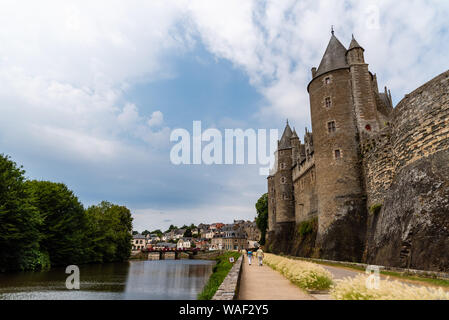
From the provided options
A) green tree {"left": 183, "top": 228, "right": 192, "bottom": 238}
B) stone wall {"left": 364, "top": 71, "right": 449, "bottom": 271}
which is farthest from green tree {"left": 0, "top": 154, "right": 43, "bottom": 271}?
green tree {"left": 183, "top": 228, "right": 192, "bottom": 238}

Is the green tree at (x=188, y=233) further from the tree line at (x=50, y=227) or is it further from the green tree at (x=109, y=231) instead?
the tree line at (x=50, y=227)

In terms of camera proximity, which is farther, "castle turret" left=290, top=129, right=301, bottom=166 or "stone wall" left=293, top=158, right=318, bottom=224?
"castle turret" left=290, top=129, right=301, bottom=166

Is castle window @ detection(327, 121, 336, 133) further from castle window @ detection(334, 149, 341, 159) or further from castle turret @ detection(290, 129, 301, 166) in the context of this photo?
castle turret @ detection(290, 129, 301, 166)

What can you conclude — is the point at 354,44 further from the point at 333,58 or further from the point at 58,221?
the point at 58,221

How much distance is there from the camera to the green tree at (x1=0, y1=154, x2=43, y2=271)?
23.3m

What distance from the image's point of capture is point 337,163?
71.3 ft

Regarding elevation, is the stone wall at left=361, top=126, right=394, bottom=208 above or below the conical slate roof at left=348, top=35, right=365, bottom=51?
below

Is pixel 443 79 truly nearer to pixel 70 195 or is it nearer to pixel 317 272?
pixel 317 272

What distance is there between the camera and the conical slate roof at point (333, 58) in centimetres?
2383

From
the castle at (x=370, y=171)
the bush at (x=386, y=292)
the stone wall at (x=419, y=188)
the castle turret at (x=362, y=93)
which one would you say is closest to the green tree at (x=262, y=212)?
the castle at (x=370, y=171)

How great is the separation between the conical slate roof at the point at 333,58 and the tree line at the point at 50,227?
90.1 feet

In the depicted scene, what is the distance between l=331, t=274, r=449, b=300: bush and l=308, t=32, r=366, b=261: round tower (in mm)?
15253

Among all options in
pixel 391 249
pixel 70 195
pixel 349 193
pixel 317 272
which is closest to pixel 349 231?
pixel 349 193

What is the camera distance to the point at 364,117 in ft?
71.4
